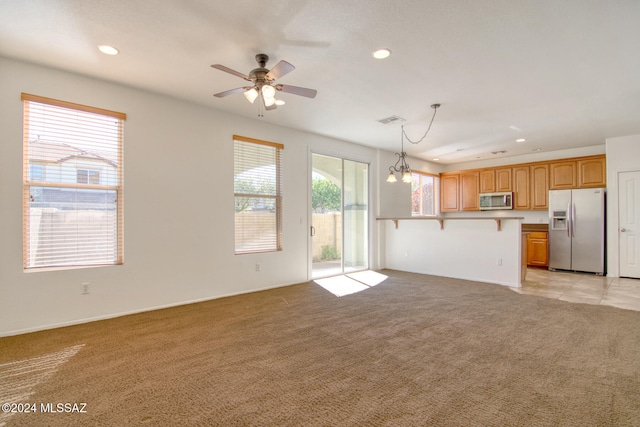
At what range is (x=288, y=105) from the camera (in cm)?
414

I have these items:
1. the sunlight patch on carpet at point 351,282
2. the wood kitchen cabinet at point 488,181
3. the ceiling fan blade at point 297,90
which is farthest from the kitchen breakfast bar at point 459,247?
the ceiling fan blade at point 297,90

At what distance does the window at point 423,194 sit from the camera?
799cm

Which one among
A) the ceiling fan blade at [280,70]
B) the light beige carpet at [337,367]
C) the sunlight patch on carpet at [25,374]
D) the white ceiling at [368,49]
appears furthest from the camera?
the ceiling fan blade at [280,70]

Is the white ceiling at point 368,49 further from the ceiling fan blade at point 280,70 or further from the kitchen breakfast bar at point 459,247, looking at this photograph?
the kitchen breakfast bar at point 459,247

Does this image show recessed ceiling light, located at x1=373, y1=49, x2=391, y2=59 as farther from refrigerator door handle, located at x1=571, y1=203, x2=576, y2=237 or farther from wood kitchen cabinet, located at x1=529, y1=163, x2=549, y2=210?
wood kitchen cabinet, located at x1=529, y1=163, x2=549, y2=210

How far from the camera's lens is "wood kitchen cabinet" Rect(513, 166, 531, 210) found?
23.5ft

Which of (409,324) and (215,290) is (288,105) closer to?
(215,290)

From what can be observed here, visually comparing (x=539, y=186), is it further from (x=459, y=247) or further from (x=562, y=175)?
(x=459, y=247)

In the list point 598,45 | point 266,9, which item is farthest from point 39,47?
point 598,45

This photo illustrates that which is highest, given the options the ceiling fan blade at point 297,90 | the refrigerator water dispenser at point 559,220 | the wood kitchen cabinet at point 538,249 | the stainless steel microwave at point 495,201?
the ceiling fan blade at point 297,90

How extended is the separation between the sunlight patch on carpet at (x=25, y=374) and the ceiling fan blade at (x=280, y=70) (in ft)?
9.54

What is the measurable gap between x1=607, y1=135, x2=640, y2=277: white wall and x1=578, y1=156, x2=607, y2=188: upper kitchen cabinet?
1.09ft

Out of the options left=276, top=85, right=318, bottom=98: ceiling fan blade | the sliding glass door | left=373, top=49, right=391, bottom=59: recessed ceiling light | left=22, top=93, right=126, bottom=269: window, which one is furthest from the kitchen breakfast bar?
left=22, top=93, right=126, bottom=269: window

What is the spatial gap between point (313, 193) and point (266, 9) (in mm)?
3537
